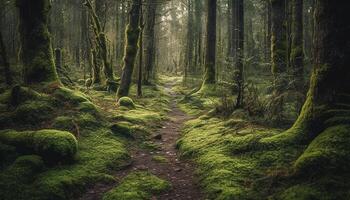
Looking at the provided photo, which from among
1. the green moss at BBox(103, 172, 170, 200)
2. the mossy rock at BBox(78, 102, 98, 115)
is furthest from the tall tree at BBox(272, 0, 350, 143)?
the mossy rock at BBox(78, 102, 98, 115)

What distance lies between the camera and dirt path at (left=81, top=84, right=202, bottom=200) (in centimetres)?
714

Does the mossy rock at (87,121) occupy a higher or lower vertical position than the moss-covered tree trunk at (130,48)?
lower

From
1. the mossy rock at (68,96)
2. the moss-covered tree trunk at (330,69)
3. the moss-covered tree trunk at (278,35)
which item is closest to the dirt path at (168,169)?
the moss-covered tree trunk at (330,69)

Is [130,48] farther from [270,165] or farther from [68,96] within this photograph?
[270,165]

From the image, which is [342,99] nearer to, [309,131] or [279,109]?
[309,131]

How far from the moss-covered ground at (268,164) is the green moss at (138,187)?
1.03 metres

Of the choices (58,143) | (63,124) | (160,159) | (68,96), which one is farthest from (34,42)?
(160,159)

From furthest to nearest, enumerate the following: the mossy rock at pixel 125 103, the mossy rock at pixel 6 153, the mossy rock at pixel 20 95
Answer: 1. the mossy rock at pixel 125 103
2. the mossy rock at pixel 20 95
3. the mossy rock at pixel 6 153

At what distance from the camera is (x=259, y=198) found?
238 inches

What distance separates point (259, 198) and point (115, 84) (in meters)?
A: 16.9

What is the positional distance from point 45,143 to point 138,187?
2520 millimetres

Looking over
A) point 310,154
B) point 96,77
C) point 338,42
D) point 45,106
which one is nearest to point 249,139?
point 310,154

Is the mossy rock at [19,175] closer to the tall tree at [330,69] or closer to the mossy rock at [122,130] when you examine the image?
the mossy rock at [122,130]

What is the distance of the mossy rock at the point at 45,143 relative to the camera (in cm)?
783
